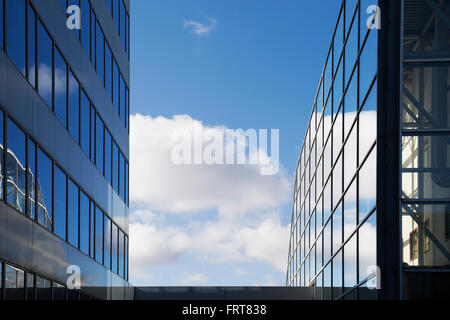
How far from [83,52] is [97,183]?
560cm

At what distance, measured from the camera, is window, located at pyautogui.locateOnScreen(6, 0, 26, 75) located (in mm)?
15625

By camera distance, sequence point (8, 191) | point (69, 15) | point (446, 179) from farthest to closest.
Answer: point (69, 15) → point (8, 191) → point (446, 179)

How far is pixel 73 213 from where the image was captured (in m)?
22.5

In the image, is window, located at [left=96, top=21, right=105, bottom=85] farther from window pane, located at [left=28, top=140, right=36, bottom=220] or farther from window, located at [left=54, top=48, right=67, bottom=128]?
window pane, located at [left=28, top=140, right=36, bottom=220]

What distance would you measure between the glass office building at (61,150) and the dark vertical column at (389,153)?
8480mm

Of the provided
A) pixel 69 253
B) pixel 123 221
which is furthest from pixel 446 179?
pixel 123 221

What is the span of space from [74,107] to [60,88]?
78.3 inches

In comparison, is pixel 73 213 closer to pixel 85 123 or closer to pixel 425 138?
pixel 85 123

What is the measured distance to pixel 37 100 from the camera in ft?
58.9

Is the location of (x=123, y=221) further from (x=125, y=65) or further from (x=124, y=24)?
(x=124, y=24)

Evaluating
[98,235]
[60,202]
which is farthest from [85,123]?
[98,235]

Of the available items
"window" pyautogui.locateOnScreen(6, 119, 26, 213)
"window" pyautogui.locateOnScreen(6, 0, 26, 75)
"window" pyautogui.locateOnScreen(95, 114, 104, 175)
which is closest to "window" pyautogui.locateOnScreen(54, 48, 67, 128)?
"window" pyautogui.locateOnScreen(6, 0, 26, 75)

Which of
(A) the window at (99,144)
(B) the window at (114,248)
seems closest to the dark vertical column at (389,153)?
(A) the window at (99,144)

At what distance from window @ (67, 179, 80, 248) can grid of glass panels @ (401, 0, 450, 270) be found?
12347 mm
